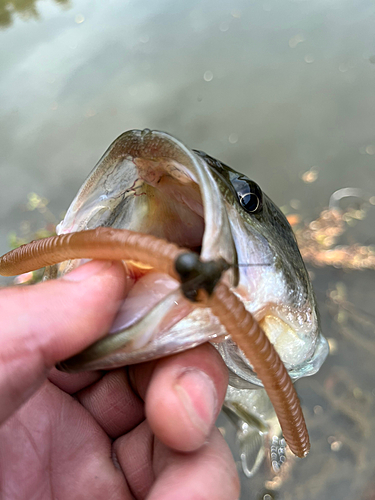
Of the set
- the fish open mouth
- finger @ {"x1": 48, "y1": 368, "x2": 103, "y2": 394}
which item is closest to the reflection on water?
the fish open mouth

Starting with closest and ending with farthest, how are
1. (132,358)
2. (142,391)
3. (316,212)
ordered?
(132,358) < (142,391) < (316,212)

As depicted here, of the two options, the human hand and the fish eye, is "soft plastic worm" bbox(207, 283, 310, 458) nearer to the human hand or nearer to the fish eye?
the human hand

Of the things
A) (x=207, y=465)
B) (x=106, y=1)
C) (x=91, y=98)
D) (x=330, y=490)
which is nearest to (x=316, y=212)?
(x=330, y=490)

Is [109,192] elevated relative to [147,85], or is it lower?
elevated

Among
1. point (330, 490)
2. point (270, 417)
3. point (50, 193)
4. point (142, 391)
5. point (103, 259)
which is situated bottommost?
point (330, 490)

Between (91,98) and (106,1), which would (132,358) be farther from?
(106,1)

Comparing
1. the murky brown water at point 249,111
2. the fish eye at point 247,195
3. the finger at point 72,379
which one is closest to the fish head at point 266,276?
the fish eye at point 247,195
